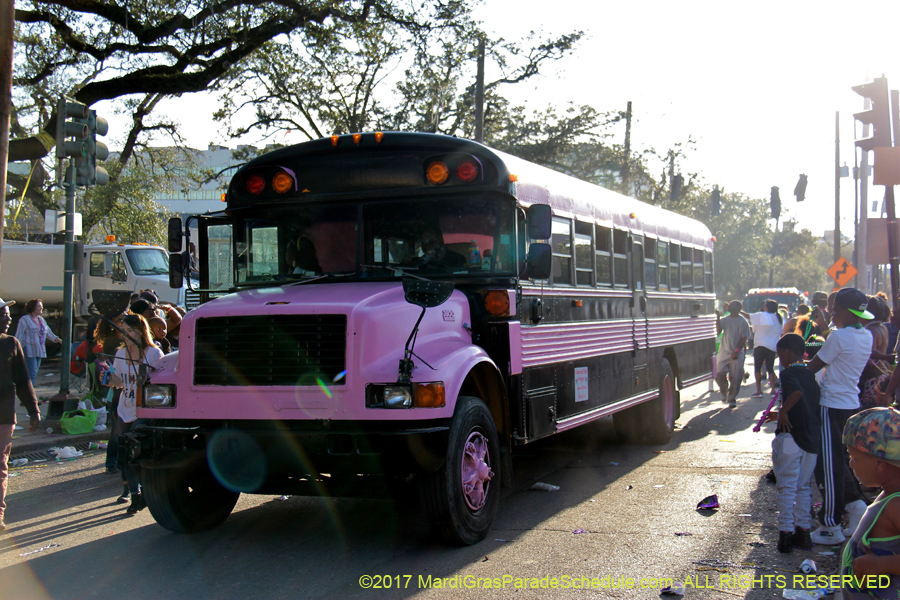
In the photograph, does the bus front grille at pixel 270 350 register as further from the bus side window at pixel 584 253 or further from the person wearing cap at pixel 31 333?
the person wearing cap at pixel 31 333

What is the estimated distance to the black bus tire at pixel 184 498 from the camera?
18.4 feet

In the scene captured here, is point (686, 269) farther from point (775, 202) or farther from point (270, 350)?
point (775, 202)

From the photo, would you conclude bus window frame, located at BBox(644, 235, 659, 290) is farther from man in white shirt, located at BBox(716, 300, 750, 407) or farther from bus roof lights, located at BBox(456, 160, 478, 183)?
man in white shirt, located at BBox(716, 300, 750, 407)

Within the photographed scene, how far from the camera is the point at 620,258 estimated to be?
8.98 metres

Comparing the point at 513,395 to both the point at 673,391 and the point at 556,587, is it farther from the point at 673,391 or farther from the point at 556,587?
the point at 673,391

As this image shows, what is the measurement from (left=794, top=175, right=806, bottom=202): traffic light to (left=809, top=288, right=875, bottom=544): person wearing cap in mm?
22016

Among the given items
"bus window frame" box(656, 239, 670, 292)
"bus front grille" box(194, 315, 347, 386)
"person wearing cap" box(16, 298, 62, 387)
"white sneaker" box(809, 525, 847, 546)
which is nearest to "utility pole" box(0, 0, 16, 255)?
"bus front grille" box(194, 315, 347, 386)

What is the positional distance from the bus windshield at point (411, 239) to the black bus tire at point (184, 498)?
5.42 feet

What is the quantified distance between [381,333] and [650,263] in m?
5.72

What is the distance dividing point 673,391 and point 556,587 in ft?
21.7

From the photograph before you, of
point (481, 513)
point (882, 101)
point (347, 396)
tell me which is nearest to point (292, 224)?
point (347, 396)

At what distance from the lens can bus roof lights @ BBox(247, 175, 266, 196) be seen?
6543mm

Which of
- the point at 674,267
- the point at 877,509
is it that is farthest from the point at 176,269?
the point at 674,267

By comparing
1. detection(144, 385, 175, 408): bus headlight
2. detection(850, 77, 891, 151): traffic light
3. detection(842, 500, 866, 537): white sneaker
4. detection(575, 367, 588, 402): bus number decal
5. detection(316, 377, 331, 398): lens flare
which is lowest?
detection(842, 500, 866, 537): white sneaker
